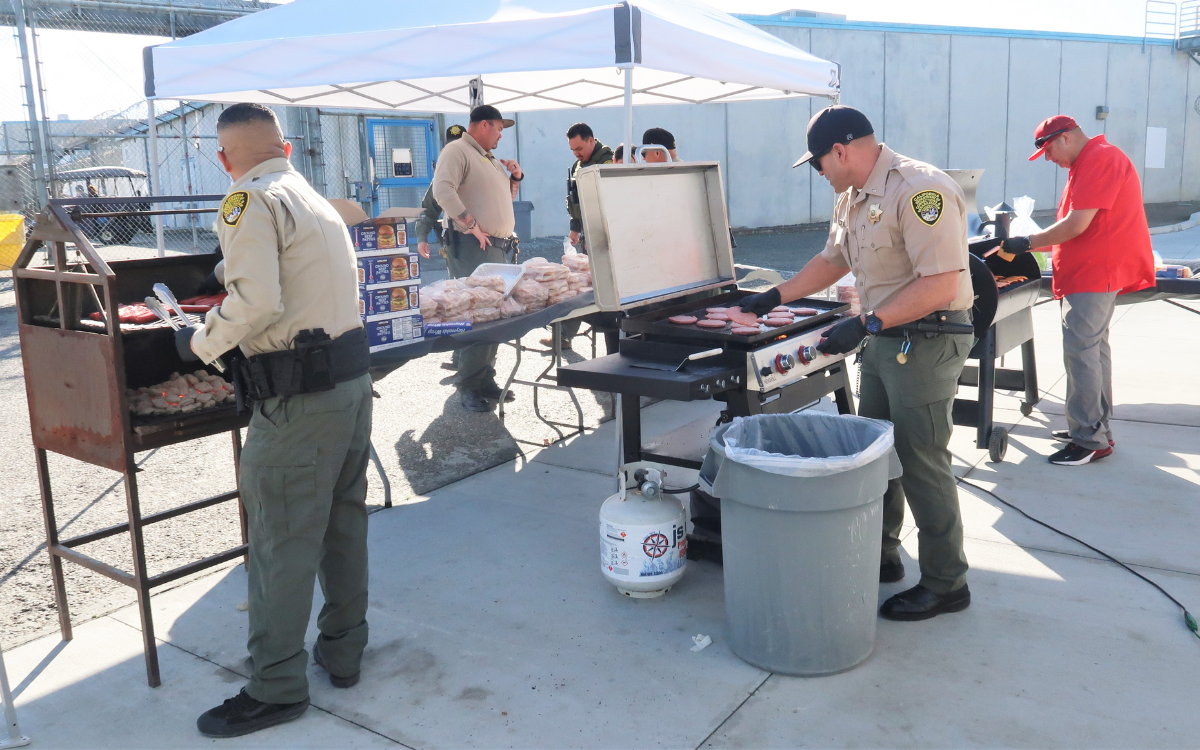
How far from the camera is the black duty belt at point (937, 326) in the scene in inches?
127

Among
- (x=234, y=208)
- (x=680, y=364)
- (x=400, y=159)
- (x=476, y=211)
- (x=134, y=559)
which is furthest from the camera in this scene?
(x=400, y=159)

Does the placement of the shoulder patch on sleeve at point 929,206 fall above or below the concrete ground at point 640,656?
above

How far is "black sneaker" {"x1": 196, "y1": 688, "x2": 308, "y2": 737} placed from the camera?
110 inches

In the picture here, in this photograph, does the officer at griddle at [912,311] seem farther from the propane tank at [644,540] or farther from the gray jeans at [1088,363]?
the gray jeans at [1088,363]

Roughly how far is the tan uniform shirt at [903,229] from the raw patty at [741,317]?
1.61 feet

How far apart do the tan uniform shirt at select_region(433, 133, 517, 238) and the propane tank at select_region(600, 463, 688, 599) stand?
138 inches

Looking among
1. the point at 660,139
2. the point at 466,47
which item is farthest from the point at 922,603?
the point at 660,139

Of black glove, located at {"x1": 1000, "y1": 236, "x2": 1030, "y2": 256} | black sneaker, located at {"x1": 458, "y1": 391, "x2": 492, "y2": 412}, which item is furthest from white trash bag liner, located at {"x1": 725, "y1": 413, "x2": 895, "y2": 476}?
black sneaker, located at {"x1": 458, "y1": 391, "x2": 492, "y2": 412}

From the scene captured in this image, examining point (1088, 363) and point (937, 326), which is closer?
point (937, 326)

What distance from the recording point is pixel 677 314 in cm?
408

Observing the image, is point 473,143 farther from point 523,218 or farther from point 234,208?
point 523,218

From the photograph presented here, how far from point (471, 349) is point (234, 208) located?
13.4 feet

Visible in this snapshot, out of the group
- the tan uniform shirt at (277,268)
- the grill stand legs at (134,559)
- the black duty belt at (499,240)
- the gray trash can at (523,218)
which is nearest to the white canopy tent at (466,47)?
the black duty belt at (499,240)

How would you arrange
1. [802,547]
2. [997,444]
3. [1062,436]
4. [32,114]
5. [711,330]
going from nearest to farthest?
1. [802,547]
2. [711,330]
3. [997,444]
4. [1062,436]
5. [32,114]
